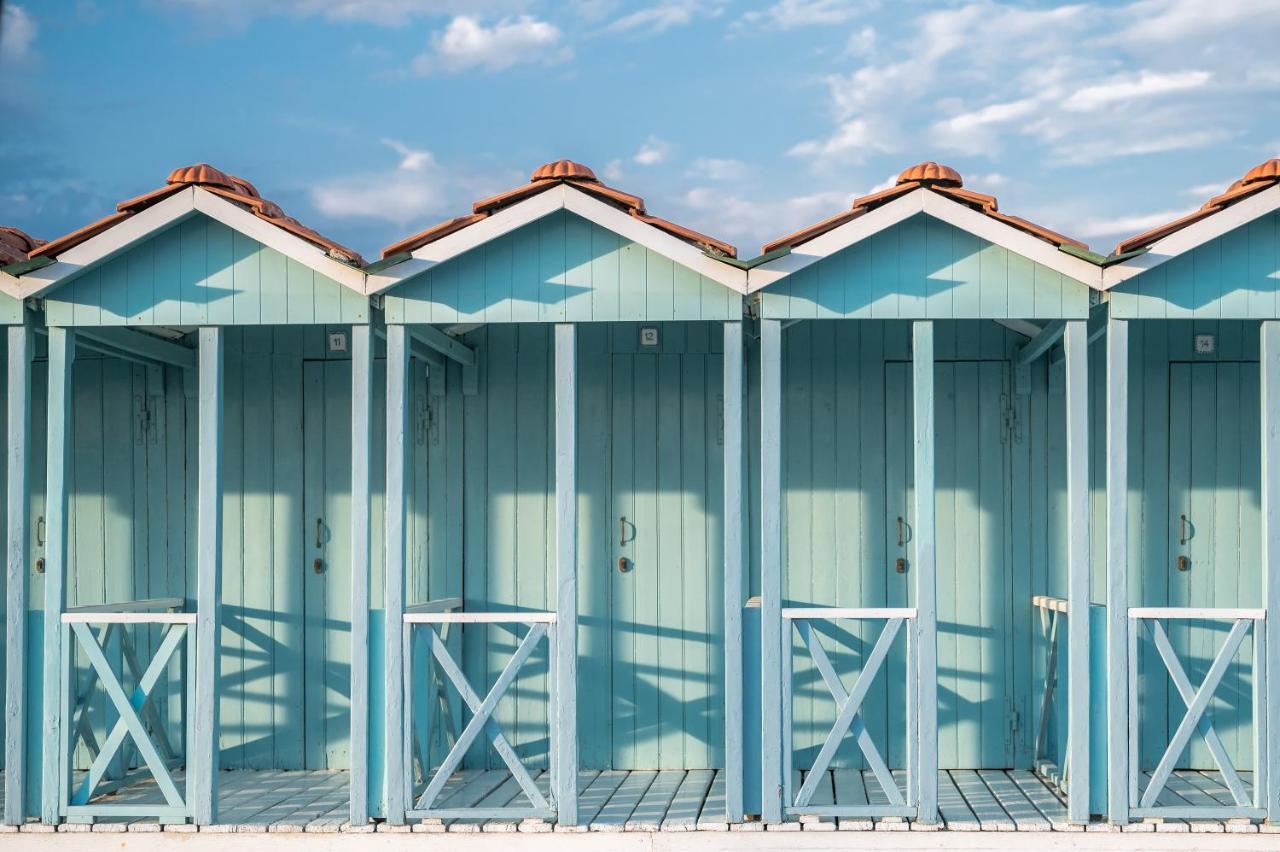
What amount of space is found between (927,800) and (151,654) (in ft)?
14.6

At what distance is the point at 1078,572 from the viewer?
5531 mm

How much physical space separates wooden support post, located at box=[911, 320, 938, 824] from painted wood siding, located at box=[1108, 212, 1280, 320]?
92 cm

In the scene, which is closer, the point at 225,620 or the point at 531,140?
the point at 225,620

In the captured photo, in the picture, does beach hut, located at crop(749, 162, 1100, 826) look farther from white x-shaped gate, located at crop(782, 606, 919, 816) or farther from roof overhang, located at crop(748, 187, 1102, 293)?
roof overhang, located at crop(748, 187, 1102, 293)

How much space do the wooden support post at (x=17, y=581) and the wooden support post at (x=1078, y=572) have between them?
501 centimetres

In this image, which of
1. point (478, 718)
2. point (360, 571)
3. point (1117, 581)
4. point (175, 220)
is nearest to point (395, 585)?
point (360, 571)

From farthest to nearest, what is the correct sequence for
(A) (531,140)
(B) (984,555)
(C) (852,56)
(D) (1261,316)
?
(A) (531,140)
(C) (852,56)
(B) (984,555)
(D) (1261,316)

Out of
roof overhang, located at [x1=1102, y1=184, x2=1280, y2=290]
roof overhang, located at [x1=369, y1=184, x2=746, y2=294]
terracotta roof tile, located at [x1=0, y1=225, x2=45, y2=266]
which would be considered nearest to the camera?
roof overhang, located at [x1=1102, y1=184, x2=1280, y2=290]

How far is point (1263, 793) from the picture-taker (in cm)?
552

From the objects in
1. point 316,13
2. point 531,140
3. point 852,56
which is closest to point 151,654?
point 852,56

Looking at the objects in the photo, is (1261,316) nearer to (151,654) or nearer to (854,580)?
(854,580)

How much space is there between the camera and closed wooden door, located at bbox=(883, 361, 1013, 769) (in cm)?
675

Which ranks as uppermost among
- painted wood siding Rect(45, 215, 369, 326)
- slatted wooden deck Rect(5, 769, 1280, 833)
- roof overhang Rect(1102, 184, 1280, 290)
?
roof overhang Rect(1102, 184, 1280, 290)

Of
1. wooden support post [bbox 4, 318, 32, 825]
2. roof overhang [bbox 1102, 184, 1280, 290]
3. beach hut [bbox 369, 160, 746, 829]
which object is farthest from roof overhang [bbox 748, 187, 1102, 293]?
wooden support post [bbox 4, 318, 32, 825]
